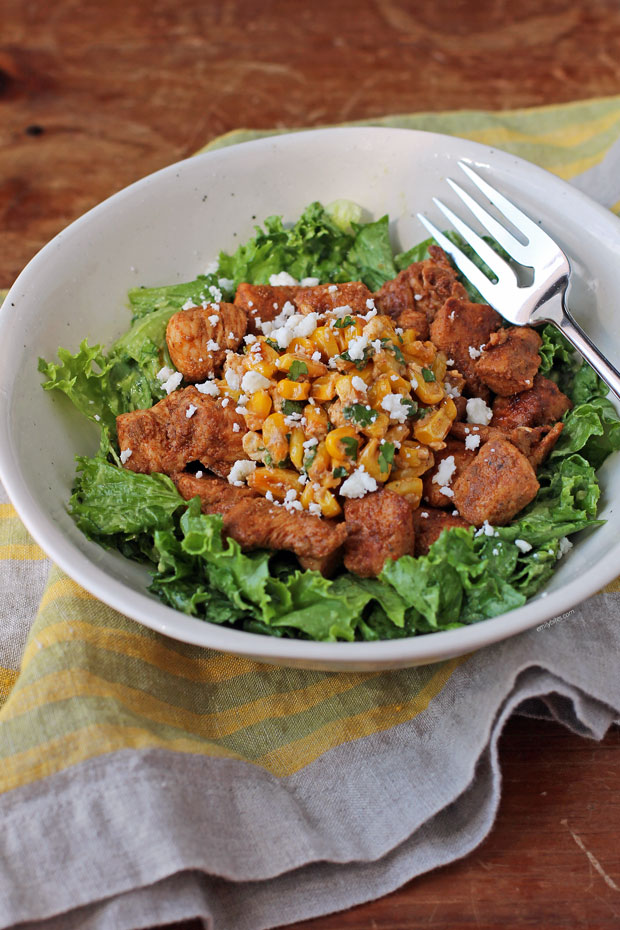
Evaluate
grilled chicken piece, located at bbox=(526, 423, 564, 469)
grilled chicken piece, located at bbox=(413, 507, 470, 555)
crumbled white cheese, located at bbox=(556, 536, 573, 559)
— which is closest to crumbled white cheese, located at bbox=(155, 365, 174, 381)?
grilled chicken piece, located at bbox=(413, 507, 470, 555)

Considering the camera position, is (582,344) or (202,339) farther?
(202,339)

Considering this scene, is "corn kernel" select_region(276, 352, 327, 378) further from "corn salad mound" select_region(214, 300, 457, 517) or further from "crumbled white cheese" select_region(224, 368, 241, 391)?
"crumbled white cheese" select_region(224, 368, 241, 391)

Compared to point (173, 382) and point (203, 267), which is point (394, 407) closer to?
point (173, 382)

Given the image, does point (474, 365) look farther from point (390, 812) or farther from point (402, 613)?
point (390, 812)

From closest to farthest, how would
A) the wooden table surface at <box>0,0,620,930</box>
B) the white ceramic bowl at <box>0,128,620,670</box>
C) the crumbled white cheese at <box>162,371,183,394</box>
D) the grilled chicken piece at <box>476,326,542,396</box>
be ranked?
the white ceramic bowl at <box>0,128,620,670</box> < the grilled chicken piece at <box>476,326,542,396</box> < the crumbled white cheese at <box>162,371,183,394</box> < the wooden table surface at <box>0,0,620,930</box>

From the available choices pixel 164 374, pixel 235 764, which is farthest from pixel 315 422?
pixel 235 764

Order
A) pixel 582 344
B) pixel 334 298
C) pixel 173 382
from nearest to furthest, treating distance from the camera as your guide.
Answer: pixel 582 344 < pixel 173 382 < pixel 334 298
